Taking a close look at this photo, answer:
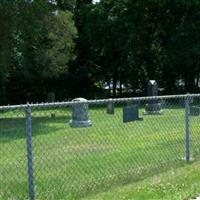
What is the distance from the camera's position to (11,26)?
26.7 meters

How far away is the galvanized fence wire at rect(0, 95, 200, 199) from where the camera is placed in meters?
9.11

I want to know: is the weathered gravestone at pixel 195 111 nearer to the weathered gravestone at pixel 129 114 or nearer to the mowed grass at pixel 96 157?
the mowed grass at pixel 96 157

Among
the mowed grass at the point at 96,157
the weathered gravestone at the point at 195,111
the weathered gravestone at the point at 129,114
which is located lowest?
the mowed grass at the point at 96,157

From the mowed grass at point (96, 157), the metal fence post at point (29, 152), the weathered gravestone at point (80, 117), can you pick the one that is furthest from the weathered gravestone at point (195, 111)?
the metal fence post at point (29, 152)

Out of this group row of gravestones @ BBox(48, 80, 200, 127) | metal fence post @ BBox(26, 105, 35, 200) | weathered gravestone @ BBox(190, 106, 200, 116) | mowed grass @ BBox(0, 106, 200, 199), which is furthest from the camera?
weathered gravestone @ BBox(190, 106, 200, 116)

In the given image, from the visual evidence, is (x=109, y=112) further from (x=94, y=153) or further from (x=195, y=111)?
(x=195, y=111)

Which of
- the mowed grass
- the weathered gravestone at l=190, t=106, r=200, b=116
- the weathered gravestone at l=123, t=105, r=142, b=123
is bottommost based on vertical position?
the mowed grass

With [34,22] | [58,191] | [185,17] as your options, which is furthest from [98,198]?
[185,17]

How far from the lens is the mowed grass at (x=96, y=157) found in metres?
9.57

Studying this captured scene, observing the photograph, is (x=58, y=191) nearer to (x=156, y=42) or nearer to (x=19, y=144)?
(x=19, y=144)

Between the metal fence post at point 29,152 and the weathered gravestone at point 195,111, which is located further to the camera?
the weathered gravestone at point 195,111

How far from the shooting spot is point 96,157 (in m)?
12.1

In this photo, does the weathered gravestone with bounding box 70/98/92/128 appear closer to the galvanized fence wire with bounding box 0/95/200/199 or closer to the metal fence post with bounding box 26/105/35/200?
the galvanized fence wire with bounding box 0/95/200/199

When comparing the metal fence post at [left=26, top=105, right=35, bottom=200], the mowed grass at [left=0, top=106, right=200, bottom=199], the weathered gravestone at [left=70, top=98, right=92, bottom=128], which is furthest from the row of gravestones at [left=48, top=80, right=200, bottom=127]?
the metal fence post at [left=26, top=105, right=35, bottom=200]
